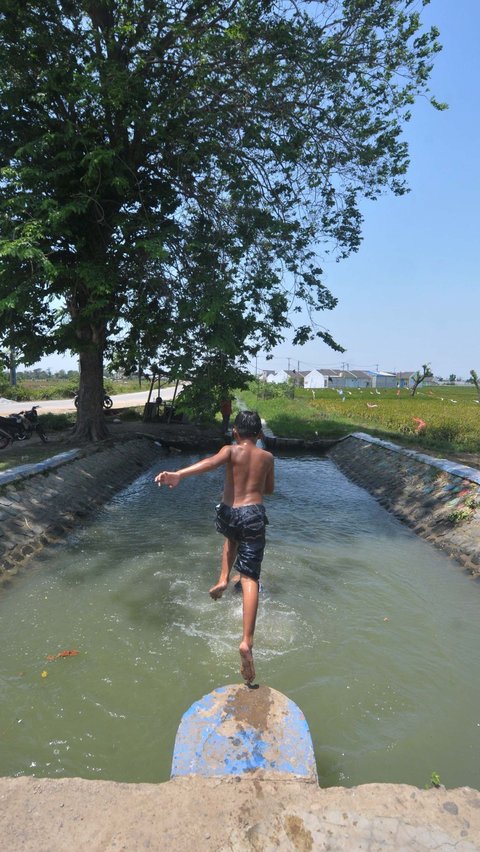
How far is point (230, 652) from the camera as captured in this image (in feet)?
17.0

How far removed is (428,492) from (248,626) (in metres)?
8.58

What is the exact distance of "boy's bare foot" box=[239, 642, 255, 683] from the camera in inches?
144

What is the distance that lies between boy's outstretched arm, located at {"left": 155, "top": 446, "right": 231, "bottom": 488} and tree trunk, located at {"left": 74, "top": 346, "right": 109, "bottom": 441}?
1262 centimetres

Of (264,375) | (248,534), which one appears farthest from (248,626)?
(264,375)

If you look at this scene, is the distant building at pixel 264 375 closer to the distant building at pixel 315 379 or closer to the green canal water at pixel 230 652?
the distant building at pixel 315 379

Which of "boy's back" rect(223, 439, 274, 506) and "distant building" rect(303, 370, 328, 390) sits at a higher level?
"distant building" rect(303, 370, 328, 390)

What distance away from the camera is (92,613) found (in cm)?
607

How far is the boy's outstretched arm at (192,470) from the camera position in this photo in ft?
12.9

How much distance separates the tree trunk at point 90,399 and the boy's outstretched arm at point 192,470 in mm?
12622

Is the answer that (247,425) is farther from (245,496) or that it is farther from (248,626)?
(248,626)

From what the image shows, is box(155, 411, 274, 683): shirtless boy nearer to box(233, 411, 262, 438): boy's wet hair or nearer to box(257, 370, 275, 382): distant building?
box(233, 411, 262, 438): boy's wet hair

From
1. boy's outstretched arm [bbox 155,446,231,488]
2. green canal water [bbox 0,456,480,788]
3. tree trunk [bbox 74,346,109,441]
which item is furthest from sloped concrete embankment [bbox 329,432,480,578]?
tree trunk [bbox 74,346,109,441]

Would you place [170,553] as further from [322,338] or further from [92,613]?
[322,338]

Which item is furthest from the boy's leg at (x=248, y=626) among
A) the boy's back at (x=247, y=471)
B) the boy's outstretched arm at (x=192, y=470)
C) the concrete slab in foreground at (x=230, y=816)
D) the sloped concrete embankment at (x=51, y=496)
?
the sloped concrete embankment at (x=51, y=496)
